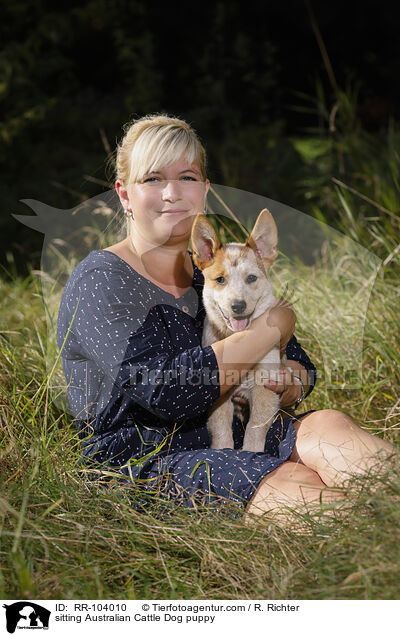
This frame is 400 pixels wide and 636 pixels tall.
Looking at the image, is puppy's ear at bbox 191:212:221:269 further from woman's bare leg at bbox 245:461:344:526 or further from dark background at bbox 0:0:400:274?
dark background at bbox 0:0:400:274

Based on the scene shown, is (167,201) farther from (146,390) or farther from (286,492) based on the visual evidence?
(286,492)

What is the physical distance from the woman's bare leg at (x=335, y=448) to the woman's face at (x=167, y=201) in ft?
3.35

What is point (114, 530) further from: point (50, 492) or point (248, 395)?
point (248, 395)

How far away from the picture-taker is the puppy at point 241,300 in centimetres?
246

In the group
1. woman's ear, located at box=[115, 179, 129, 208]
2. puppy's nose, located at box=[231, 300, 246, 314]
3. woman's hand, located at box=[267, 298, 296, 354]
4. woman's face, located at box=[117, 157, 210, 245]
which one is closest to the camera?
puppy's nose, located at box=[231, 300, 246, 314]

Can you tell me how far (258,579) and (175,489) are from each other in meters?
0.57

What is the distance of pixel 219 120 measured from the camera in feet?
30.6

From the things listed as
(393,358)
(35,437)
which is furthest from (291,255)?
(35,437)

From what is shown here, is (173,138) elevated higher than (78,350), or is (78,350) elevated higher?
(173,138)

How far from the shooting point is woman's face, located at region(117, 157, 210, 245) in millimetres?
2627

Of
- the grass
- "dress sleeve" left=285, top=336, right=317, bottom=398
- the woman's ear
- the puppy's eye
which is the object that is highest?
the woman's ear

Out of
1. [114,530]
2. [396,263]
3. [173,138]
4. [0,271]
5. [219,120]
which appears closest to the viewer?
[114,530]
